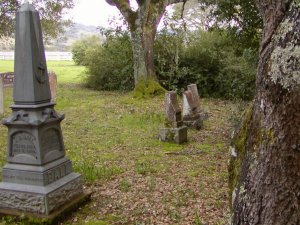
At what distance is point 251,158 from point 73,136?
8.94 meters

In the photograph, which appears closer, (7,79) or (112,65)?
(7,79)

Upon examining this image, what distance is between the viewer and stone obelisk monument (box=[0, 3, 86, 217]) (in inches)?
208

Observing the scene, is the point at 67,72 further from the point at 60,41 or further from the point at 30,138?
the point at 30,138

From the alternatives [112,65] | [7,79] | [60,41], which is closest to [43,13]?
[112,65]

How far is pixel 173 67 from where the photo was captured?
19.1 m

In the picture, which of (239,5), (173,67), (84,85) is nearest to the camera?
(239,5)

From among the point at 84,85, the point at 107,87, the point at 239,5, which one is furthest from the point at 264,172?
the point at 84,85

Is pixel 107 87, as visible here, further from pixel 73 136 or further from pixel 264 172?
Answer: pixel 264 172

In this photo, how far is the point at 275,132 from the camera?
2207mm

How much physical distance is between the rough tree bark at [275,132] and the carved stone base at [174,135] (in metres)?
7.27

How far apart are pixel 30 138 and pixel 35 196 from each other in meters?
0.83

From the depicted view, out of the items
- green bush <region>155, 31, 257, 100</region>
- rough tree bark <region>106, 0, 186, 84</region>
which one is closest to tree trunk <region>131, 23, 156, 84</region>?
rough tree bark <region>106, 0, 186, 84</region>

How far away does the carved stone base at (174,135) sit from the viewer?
9.72 metres

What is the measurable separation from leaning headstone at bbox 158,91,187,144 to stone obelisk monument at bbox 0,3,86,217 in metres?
4.54
